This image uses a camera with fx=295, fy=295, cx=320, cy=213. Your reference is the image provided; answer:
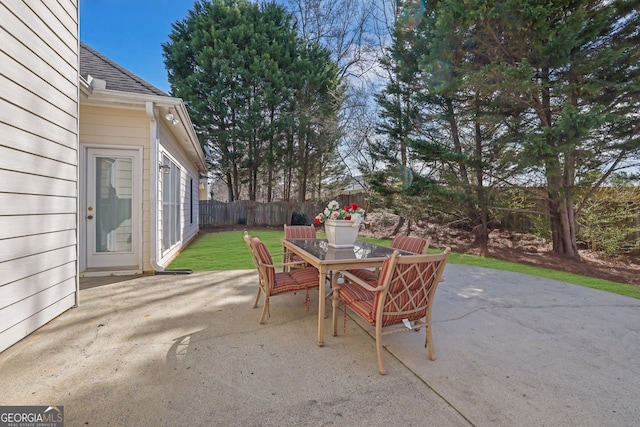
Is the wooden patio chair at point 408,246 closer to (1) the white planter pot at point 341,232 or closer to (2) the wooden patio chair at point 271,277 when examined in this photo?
(1) the white planter pot at point 341,232

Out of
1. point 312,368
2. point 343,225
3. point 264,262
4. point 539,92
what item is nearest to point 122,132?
point 264,262

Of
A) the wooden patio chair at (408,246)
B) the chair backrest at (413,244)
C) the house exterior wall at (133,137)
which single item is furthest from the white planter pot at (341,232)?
the house exterior wall at (133,137)

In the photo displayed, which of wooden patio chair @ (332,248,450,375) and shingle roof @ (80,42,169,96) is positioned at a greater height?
shingle roof @ (80,42,169,96)

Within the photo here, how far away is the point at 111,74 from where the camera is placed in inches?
184

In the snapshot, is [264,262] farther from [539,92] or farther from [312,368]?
[539,92]

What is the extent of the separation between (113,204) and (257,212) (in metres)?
9.59

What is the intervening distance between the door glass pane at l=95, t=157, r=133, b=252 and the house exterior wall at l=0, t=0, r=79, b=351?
1.38 meters

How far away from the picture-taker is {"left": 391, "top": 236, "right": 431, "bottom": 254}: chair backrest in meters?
3.17

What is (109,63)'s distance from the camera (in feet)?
16.9

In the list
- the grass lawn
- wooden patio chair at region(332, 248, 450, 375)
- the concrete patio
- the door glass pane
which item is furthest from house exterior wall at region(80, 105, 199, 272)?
wooden patio chair at region(332, 248, 450, 375)

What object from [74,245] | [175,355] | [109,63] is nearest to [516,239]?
[175,355]

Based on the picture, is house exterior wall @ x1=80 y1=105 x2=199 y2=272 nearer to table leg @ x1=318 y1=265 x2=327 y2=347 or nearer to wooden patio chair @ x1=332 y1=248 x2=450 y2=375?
table leg @ x1=318 y1=265 x2=327 y2=347

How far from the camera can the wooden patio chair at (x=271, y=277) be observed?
2.77m

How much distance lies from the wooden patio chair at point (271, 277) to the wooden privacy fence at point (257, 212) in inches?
420
